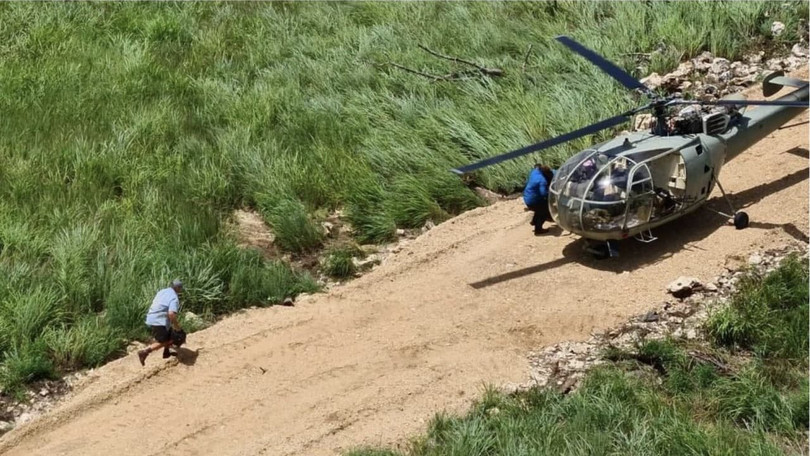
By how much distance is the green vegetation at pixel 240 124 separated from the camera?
1142 cm

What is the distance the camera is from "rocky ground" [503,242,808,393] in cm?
1001

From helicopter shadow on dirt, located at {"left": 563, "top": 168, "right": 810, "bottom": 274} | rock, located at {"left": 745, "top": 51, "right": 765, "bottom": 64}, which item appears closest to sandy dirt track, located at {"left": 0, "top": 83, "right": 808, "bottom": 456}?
helicopter shadow on dirt, located at {"left": 563, "top": 168, "right": 810, "bottom": 274}

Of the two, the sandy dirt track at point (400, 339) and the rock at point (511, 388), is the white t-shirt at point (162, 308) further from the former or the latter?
the rock at point (511, 388)

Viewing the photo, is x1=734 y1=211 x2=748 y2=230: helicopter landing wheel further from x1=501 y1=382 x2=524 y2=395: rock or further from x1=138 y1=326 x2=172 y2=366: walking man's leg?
x1=138 y1=326 x2=172 y2=366: walking man's leg

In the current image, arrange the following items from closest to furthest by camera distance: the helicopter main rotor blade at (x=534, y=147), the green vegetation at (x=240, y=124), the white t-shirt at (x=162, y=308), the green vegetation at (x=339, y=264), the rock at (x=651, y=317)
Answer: the white t-shirt at (x=162, y=308) → the helicopter main rotor blade at (x=534, y=147) → the rock at (x=651, y=317) → the green vegetation at (x=240, y=124) → the green vegetation at (x=339, y=264)

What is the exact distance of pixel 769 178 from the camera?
13117 mm

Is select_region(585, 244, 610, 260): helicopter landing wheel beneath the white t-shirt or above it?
beneath

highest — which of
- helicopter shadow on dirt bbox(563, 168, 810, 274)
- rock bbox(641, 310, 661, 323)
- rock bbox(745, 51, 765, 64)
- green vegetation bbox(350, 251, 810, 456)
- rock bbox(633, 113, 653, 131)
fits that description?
rock bbox(745, 51, 765, 64)

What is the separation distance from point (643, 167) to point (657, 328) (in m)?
1.92

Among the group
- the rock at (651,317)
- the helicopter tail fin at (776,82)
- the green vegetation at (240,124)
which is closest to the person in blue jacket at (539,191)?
the green vegetation at (240,124)

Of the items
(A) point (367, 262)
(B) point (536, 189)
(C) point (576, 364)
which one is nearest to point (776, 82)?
(B) point (536, 189)

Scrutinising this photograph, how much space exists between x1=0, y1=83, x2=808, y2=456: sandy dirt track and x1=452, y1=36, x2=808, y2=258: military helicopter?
1.67 ft

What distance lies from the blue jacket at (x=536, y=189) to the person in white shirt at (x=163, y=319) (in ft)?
15.1

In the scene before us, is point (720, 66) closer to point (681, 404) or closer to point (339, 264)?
point (339, 264)
